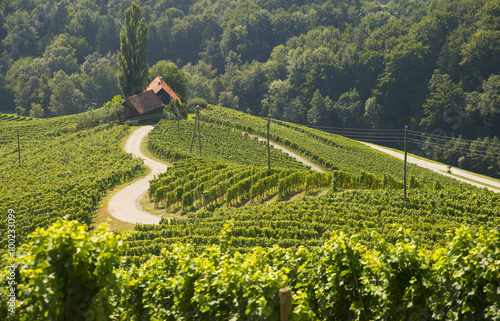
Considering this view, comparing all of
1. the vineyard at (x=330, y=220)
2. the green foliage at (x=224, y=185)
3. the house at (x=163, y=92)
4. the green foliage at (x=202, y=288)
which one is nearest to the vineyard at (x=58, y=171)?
the green foliage at (x=224, y=185)

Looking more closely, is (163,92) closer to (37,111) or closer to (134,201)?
(134,201)

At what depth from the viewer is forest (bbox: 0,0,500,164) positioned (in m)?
97.7

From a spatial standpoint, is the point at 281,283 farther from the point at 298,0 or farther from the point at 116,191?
the point at 298,0

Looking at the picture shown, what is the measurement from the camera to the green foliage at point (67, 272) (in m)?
8.62

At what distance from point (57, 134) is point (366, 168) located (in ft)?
140

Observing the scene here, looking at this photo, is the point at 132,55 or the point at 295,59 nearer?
the point at 132,55

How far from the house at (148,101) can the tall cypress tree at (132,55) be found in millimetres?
2573

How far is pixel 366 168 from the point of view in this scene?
2234 inches

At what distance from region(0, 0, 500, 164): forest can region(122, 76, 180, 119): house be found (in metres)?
8.63

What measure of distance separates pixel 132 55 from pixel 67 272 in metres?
68.4

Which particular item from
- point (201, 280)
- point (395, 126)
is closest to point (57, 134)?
point (201, 280)

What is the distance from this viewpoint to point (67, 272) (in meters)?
8.95

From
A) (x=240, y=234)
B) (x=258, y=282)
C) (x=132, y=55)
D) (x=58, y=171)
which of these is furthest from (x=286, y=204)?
(x=132, y=55)

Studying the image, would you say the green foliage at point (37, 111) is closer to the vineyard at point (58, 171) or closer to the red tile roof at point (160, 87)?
the vineyard at point (58, 171)
